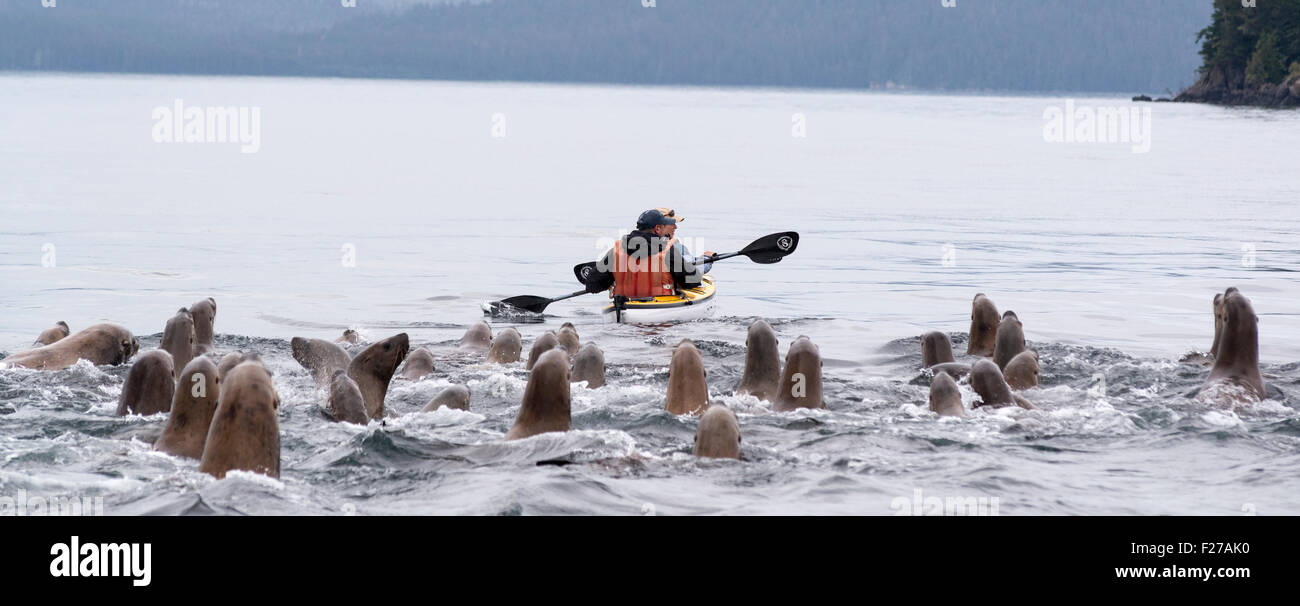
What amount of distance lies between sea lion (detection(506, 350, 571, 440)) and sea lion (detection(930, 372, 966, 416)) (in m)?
3.45

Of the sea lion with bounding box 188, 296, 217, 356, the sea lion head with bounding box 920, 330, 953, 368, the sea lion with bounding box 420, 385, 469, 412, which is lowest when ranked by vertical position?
the sea lion with bounding box 420, 385, 469, 412

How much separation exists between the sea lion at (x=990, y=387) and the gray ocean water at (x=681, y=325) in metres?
0.33

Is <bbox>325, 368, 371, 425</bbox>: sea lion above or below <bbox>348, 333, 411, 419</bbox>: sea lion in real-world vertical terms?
below

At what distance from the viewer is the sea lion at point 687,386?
11.8 meters

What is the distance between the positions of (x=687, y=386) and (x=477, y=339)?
5.77 metres

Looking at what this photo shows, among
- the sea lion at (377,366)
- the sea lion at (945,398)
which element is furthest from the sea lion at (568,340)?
the sea lion at (945,398)

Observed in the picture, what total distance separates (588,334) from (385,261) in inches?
453

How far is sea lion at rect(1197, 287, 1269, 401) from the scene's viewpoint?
42.0 feet

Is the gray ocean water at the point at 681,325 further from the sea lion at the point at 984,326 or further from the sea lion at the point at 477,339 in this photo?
the sea lion at the point at 477,339

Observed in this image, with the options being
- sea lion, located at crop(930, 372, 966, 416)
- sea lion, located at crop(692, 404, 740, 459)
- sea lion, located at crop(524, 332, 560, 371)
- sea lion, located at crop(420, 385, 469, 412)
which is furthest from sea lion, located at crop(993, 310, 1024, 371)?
sea lion, located at crop(420, 385, 469, 412)

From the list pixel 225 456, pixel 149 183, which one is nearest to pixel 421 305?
pixel 225 456

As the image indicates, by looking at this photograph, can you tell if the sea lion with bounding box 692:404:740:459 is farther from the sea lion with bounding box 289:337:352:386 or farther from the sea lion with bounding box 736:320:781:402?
the sea lion with bounding box 289:337:352:386
